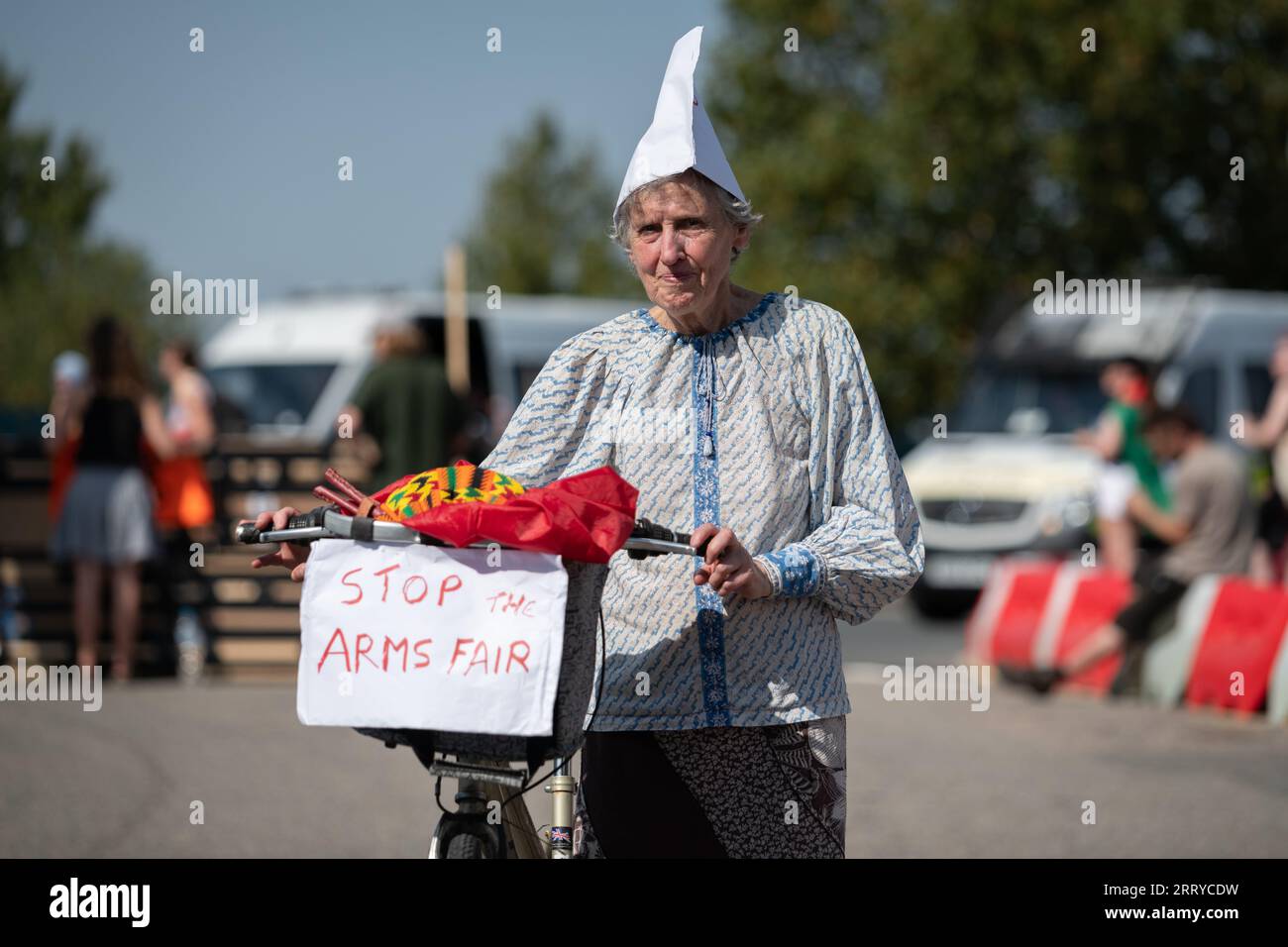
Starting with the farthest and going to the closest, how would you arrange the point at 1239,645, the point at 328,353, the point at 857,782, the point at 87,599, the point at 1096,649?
1. the point at 328,353
2. the point at 87,599
3. the point at 1096,649
4. the point at 1239,645
5. the point at 857,782

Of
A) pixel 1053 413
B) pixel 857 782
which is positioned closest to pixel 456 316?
pixel 1053 413

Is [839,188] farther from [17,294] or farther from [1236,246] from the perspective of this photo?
[17,294]

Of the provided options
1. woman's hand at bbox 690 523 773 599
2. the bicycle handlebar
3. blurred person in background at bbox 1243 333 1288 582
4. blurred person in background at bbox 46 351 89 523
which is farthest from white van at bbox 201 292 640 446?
woman's hand at bbox 690 523 773 599

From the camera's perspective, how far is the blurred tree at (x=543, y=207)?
67375 millimetres

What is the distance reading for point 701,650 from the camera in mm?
3643

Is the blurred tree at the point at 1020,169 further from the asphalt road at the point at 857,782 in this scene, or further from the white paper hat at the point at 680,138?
the white paper hat at the point at 680,138

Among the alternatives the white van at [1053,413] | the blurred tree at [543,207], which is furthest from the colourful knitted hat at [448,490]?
the blurred tree at [543,207]

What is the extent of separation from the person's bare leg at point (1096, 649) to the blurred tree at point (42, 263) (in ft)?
135

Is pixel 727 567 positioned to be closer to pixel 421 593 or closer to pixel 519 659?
Result: pixel 519 659

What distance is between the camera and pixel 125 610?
40.7ft

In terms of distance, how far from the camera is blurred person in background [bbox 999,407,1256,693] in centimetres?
1200

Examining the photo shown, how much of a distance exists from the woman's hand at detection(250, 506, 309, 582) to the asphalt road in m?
3.56

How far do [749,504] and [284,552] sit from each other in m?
0.87
